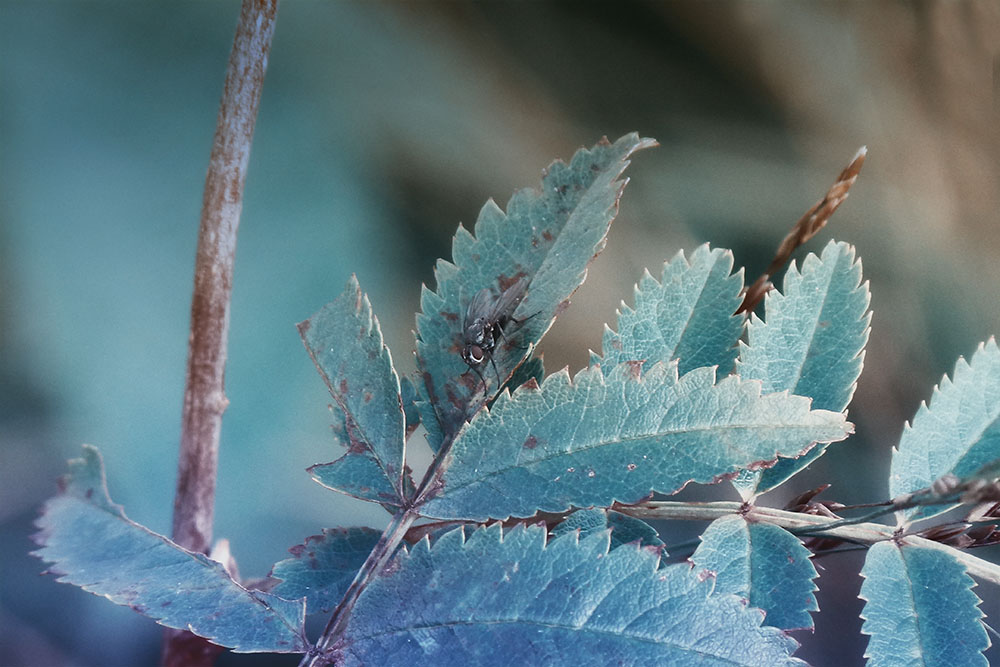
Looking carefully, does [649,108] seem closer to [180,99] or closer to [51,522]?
[180,99]

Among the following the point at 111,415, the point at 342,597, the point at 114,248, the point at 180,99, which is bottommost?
the point at 342,597

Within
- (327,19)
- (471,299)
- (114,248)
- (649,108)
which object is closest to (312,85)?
(327,19)

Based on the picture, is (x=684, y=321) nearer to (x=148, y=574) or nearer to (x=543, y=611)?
(x=543, y=611)

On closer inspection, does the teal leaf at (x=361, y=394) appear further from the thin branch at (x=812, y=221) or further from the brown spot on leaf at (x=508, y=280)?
the thin branch at (x=812, y=221)

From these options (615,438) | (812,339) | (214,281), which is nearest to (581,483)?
(615,438)

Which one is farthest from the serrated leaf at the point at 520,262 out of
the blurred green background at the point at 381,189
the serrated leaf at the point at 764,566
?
the blurred green background at the point at 381,189

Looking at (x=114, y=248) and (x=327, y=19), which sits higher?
(x=327, y=19)

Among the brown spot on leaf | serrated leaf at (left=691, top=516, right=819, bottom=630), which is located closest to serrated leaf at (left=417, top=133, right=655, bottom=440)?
the brown spot on leaf

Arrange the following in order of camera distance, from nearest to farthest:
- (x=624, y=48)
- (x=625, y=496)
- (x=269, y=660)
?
(x=625, y=496)
(x=269, y=660)
(x=624, y=48)
